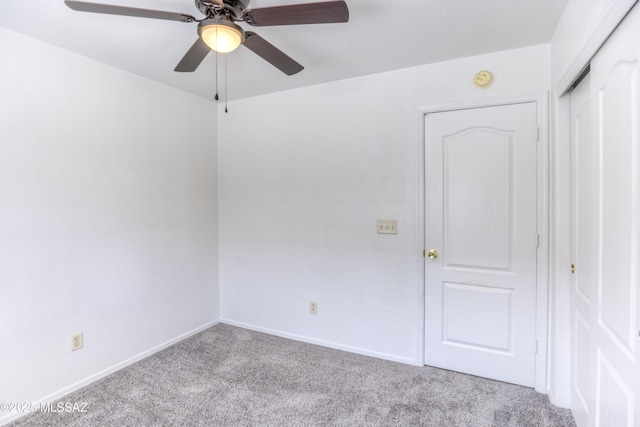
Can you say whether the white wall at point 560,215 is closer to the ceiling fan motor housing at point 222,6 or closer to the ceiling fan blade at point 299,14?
the ceiling fan blade at point 299,14

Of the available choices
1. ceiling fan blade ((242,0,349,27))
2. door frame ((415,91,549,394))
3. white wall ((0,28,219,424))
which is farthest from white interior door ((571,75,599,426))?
white wall ((0,28,219,424))

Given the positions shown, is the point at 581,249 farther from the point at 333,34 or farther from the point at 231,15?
the point at 231,15

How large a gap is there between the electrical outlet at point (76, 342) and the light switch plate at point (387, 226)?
2.32m

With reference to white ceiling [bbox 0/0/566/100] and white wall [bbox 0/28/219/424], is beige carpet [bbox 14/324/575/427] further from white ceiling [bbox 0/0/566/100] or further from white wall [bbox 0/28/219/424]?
white ceiling [bbox 0/0/566/100]

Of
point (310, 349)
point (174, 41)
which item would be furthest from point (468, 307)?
point (174, 41)

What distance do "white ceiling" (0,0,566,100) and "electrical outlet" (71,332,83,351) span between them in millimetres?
1969

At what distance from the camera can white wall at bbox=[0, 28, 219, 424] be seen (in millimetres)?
1952

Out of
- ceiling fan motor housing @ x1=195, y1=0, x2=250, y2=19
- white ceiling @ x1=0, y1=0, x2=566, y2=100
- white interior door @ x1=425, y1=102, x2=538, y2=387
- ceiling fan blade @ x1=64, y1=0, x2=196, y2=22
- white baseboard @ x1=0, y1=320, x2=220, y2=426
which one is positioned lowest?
white baseboard @ x1=0, y1=320, x2=220, y2=426

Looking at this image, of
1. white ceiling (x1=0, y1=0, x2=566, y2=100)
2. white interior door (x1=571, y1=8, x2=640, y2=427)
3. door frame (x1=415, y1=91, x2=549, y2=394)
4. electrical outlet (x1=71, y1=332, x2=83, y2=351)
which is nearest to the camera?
white interior door (x1=571, y1=8, x2=640, y2=427)

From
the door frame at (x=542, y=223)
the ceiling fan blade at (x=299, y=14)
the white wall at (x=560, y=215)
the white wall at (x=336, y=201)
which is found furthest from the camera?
the white wall at (x=336, y=201)

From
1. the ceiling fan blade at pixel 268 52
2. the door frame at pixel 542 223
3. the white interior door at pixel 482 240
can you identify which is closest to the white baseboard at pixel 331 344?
the white interior door at pixel 482 240

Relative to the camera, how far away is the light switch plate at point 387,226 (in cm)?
257

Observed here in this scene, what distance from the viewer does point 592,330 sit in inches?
56.4

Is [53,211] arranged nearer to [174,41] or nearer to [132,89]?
[132,89]
